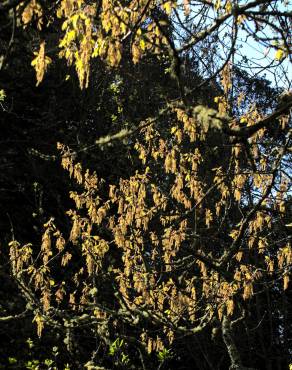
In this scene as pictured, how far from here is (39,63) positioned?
3.54m

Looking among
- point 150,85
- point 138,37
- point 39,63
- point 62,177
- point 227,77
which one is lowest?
point 39,63

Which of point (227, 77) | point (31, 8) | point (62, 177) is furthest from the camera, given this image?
point (62, 177)

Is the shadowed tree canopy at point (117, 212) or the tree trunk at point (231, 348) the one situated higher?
the shadowed tree canopy at point (117, 212)

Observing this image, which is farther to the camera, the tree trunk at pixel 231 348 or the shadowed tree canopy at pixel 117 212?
the shadowed tree canopy at pixel 117 212

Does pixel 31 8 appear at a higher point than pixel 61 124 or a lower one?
lower

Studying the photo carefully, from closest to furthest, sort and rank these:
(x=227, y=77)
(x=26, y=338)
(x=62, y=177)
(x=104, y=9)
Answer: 1. (x=104, y=9)
2. (x=227, y=77)
3. (x=26, y=338)
4. (x=62, y=177)

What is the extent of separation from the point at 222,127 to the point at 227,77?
246 cm

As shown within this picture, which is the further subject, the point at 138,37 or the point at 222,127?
the point at 138,37

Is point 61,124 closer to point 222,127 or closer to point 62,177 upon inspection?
point 62,177

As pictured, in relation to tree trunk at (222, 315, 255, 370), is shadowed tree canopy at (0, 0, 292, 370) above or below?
above

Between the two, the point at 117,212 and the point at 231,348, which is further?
the point at 117,212

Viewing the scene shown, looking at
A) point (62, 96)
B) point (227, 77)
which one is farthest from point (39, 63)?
point (62, 96)

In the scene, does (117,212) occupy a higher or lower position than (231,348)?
higher

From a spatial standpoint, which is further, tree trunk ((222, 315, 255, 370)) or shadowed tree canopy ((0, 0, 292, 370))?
shadowed tree canopy ((0, 0, 292, 370))
